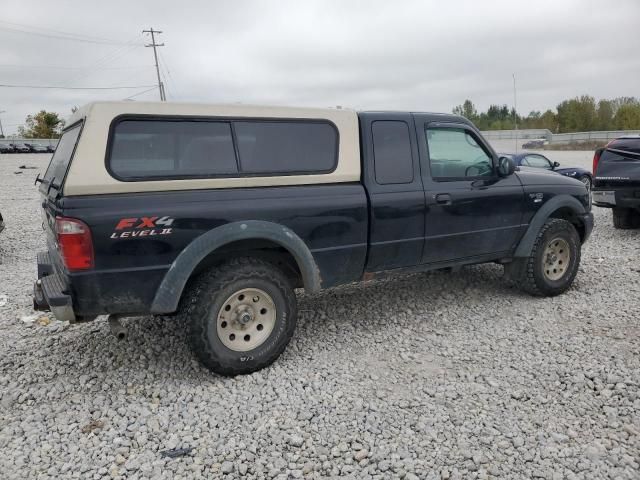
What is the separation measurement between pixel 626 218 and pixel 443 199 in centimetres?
600

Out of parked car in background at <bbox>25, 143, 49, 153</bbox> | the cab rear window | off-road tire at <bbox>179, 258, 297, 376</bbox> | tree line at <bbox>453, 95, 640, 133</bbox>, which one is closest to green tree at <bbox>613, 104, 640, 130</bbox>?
tree line at <bbox>453, 95, 640, 133</bbox>

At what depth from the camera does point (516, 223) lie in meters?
4.80

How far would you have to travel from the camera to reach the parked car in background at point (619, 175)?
7.63 meters

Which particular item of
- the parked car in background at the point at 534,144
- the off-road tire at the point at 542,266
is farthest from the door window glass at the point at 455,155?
the parked car in background at the point at 534,144

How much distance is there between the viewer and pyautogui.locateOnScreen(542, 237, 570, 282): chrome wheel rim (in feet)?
16.6

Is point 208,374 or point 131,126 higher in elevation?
point 131,126

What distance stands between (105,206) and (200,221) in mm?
601

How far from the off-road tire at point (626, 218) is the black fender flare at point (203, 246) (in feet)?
24.2

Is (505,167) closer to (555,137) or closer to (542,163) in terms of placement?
(542,163)

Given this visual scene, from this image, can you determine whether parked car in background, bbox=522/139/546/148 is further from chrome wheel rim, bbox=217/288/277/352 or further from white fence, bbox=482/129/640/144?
chrome wheel rim, bbox=217/288/277/352

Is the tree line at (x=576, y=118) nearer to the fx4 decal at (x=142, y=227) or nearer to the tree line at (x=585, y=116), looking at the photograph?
the tree line at (x=585, y=116)

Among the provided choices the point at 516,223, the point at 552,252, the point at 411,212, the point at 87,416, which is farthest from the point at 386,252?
the point at 87,416

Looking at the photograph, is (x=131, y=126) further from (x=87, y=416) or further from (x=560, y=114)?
(x=560, y=114)

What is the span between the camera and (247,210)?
342 centimetres
